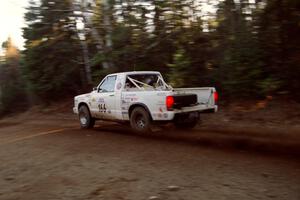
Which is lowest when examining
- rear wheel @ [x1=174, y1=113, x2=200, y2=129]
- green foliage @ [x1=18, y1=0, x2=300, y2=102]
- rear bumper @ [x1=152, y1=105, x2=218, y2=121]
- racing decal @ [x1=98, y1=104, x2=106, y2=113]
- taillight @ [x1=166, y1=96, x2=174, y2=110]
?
rear wheel @ [x1=174, y1=113, x2=200, y2=129]

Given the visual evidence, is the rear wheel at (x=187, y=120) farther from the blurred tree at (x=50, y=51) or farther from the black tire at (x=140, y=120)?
the blurred tree at (x=50, y=51)

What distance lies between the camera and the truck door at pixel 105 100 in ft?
34.6

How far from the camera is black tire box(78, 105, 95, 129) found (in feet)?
38.8

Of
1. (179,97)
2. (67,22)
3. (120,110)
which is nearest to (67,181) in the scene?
(179,97)

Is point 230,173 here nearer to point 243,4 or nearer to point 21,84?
point 243,4

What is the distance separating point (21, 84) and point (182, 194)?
25172mm

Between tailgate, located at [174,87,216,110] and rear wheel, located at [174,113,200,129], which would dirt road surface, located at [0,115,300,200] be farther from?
tailgate, located at [174,87,216,110]

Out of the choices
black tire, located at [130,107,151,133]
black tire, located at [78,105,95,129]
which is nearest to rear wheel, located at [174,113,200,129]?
black tire, located at [130,107,151,133]

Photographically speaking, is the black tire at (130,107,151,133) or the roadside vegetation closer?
the black tire at (130,107,151,133)

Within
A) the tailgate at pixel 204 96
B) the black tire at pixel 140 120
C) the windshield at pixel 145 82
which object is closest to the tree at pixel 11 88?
the windshield at pixel 145 82

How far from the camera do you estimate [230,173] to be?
5.32 meters

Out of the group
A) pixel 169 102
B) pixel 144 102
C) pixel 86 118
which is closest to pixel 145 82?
pixel 144 102

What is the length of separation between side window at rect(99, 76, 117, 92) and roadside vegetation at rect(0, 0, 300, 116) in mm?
4612

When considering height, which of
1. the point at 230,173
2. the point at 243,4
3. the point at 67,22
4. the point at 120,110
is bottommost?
the point at 230,173
